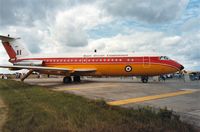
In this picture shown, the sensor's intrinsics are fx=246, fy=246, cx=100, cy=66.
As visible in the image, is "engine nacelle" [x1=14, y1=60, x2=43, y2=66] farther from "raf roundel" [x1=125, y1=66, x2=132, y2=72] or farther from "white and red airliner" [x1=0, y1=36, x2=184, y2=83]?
"raf roundel" [x1=125, y1=66, x2=132, y2=72]

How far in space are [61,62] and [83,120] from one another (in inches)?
873

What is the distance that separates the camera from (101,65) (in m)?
27.4

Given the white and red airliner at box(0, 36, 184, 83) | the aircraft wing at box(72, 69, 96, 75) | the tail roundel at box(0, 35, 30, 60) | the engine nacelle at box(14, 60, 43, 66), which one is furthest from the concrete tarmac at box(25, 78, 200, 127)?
the tail roundel at box(0, 35, 30, 60)

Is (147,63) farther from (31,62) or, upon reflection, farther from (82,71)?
(31,62)

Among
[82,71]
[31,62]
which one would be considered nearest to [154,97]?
[82,71]

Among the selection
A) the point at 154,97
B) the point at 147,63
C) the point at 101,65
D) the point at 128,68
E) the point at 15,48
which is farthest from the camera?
the point at 15,48

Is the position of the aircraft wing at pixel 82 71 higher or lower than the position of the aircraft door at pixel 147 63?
lower

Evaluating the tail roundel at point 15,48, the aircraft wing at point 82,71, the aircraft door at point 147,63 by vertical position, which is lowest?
the aircraft wing at point 82,71

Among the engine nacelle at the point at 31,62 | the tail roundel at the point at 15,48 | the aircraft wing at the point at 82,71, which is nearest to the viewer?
the aircraft wing at the point at 82,71

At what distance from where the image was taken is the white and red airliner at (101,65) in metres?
25.7

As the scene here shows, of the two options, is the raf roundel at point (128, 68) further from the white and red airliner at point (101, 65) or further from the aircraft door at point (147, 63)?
the aircraft door at point (147, 63)

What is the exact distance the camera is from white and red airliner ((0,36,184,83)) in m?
25.7

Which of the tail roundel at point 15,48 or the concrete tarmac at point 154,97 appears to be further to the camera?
the tail roundel at point 15,48

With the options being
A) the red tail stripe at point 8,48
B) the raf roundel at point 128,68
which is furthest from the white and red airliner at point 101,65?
the red tail stripe at point 8,48
